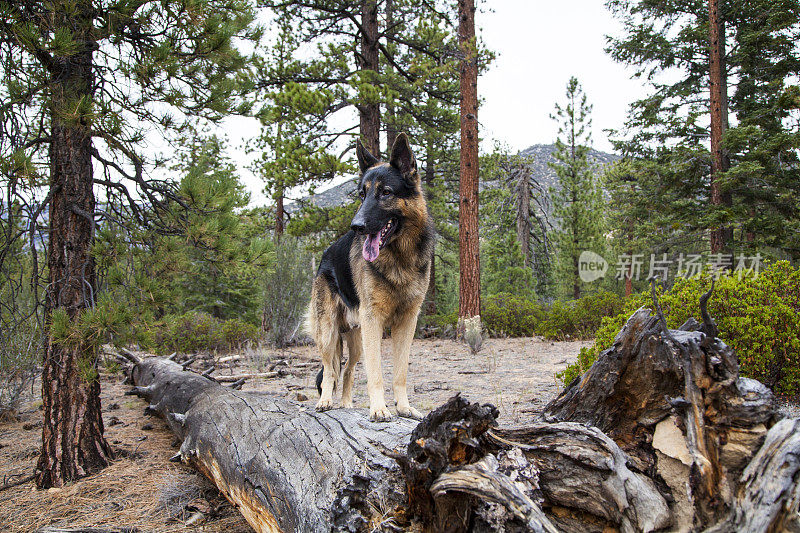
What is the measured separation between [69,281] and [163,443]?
1991mm

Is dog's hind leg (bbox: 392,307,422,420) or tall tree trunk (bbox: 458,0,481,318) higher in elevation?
tall tree trunk (bbox: 458,0,481,318)

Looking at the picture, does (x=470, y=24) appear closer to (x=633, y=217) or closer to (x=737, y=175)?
(x=737, y=175)

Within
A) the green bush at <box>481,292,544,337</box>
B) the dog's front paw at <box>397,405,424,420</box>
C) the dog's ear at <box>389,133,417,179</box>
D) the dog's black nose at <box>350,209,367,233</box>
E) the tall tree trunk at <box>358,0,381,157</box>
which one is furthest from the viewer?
the green bush at <box>481,292,544,337</box>

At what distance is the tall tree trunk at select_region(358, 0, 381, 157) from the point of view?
13062 millimetres

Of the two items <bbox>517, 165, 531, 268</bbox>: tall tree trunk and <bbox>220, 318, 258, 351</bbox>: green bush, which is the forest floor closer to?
<bbox>220, 318, 258, 351</bbox>: green bush

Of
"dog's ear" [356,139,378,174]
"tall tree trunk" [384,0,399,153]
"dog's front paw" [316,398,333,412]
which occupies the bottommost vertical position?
"dog's front paw" [316,398,333,412]

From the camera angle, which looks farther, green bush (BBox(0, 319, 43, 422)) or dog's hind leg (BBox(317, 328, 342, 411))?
green bush (BBox(0, 319, 43, 422))

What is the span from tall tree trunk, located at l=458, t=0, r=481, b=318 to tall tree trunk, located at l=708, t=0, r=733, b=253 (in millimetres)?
8620

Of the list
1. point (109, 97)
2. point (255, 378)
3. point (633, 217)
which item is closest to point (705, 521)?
point (109, 97)

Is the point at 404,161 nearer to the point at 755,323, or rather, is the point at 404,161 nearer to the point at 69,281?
the point at 69,281

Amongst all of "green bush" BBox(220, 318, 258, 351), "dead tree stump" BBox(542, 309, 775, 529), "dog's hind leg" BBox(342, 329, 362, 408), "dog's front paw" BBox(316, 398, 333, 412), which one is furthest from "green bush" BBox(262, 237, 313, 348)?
"dead tree stump" BBox(542, 309, 775, 529)

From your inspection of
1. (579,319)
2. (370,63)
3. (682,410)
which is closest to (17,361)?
(682,410)

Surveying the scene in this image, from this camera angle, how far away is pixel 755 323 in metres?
4.44

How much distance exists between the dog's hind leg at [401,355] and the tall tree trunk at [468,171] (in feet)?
27.1
